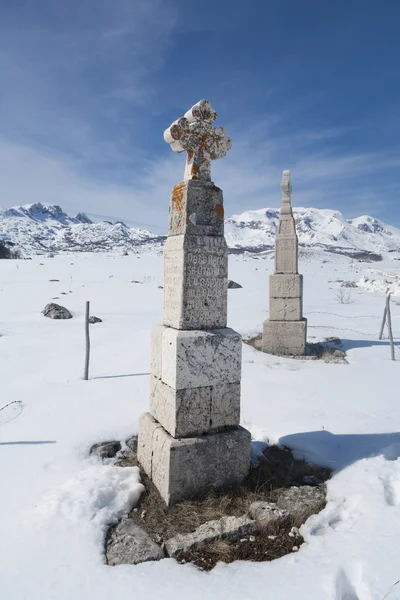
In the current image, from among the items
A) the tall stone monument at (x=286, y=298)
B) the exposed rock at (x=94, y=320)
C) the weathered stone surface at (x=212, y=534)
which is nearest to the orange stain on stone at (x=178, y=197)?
the weathered stone surface at (x=212, y=534)

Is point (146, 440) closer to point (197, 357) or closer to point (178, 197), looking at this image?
point (197, 357)

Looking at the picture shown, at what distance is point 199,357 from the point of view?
12.6 feet

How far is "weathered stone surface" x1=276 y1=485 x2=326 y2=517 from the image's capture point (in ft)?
11.6

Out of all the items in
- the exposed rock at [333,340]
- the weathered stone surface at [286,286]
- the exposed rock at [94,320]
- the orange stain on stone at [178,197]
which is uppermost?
the orange stain on stone at [178,197]

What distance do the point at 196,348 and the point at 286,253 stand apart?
21.5ft

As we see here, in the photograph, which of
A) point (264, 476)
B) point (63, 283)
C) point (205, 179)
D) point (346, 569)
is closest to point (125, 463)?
point (264, 476)

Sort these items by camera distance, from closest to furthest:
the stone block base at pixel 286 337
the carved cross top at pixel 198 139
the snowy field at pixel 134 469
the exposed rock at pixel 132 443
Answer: the snowy field at pixel 134 469 < the carved cross top at pixel 198 139 < the exposed rock at pixel 132 443 < the stone block base at pixel 286 337

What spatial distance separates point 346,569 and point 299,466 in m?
1.64

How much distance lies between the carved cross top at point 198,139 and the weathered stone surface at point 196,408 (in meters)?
2.17

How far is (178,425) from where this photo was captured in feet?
12.5

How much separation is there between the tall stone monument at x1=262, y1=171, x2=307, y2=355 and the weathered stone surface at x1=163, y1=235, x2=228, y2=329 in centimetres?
587

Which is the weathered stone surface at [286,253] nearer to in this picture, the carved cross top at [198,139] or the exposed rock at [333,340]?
the exposed rock at [333,340]

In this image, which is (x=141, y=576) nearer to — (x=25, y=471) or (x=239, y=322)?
(x=25, y=471)

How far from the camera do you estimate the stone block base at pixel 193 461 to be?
3689 mm
